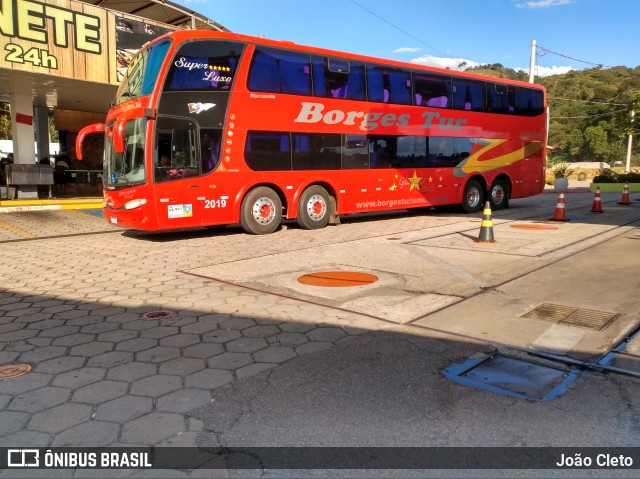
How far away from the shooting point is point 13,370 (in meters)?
3.73

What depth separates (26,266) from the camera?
7.85 metres

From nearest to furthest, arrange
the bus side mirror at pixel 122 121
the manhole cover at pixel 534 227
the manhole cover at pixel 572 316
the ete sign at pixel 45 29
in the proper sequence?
the manhole cover at pixel 572 316, the bus side mirror at pixel 122 121, the manhole cover at pixel 534 227, the ete sign at pixel 45 29

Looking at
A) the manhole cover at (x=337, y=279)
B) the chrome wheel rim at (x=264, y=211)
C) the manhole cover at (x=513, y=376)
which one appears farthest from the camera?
the chrome wheel rim at (x=264, y=211)

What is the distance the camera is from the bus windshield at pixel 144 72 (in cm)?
972

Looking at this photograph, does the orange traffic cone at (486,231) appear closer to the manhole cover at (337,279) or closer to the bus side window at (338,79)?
the manhole cover at (337,279)

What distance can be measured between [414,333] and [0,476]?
3.27 meters

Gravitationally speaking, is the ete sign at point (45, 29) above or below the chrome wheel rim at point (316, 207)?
above

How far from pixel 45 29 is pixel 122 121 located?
678 centimetres

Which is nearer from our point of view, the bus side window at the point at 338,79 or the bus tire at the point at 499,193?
the bus side window at the point at 338,79

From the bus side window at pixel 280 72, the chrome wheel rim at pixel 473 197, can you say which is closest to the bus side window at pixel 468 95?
the chrome wheel rim at pixel 473 197

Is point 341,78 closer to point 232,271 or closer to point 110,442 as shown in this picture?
point 232,271

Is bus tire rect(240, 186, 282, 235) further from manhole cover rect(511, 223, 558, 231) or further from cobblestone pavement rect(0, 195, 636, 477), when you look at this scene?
manhole cover rect(511, 223, 558, 231)

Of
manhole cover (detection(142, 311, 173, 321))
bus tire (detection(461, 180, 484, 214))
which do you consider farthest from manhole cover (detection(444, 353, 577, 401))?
bus tire (detection(461, 180, 484, 214))

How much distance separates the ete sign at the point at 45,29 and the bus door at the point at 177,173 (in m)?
6.56
